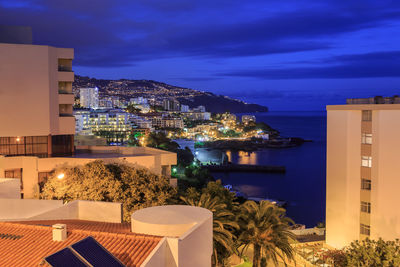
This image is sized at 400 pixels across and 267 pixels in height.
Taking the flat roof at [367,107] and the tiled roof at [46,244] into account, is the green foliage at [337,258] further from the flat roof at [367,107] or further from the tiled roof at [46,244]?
the tiled roof at [46,244]

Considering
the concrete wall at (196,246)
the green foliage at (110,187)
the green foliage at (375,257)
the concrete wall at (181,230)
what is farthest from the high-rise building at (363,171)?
the concrete wall at (196,246)

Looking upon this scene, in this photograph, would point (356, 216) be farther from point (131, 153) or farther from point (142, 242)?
point (142, 242)

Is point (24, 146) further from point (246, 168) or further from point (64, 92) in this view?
point (246, 168)

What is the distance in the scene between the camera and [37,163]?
24.0 meters

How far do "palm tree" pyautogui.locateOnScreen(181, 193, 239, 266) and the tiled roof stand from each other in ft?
25.5

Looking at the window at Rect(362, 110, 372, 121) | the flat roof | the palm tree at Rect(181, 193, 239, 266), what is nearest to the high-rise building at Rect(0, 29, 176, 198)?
the palm tree at Rect(181, 193, 239, 266)

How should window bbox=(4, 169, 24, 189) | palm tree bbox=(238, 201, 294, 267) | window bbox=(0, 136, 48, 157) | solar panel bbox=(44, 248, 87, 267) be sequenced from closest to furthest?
solar panel bbox=(44, 248, 87, 267) < palm tree bbox=(238, 201, 294, 267) < window bbox=(4, 169, 24, 189) < window bbox=(0, 136, 48, 157)

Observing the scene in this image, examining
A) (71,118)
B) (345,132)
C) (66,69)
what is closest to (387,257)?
(345,132)

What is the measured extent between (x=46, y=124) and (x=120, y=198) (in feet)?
30.0

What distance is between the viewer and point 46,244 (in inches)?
419

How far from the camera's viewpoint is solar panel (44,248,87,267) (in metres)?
8.80

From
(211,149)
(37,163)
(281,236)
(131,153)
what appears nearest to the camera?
(281,236)

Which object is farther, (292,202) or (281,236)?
(292,202)

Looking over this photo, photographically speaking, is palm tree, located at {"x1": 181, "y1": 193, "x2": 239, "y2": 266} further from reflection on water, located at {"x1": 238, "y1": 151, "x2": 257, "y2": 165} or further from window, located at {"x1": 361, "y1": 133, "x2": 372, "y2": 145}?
reflection on water, located at {"x1": 238, "y1": 151, "x2": 257, "y2": 165}
